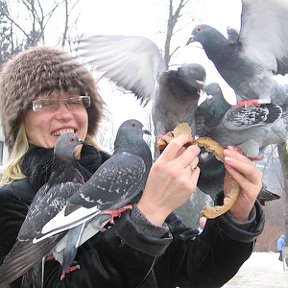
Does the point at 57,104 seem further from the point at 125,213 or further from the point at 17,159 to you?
Answer: the point at 125,213

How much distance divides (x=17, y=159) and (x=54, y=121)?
0.25 metres

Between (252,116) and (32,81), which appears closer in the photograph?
(252,116)

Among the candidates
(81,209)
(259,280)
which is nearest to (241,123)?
(81,209)

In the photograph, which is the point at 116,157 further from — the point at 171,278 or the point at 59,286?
the point at 171,278

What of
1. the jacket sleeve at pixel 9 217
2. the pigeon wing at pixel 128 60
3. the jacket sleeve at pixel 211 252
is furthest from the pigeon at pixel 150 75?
the jacket sleeve at pixel 9 217

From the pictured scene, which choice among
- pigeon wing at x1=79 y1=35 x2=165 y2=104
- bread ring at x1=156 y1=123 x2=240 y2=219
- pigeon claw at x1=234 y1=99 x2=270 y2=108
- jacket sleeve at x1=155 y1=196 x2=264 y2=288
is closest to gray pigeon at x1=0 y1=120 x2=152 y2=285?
bread ring at x1=156 y1=123 x2=240 y2=219

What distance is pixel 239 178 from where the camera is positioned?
6.09 ft

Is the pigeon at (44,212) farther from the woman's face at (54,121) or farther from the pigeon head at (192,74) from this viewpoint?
the pigeon head at (192,74)

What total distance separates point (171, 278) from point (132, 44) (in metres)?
1.13

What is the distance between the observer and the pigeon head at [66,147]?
192cm

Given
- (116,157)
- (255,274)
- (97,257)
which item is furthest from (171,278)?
(255,274)

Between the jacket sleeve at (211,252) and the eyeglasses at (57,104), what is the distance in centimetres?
74

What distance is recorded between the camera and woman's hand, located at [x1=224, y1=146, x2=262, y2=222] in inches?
70.7

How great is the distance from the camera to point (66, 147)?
1951 mm
